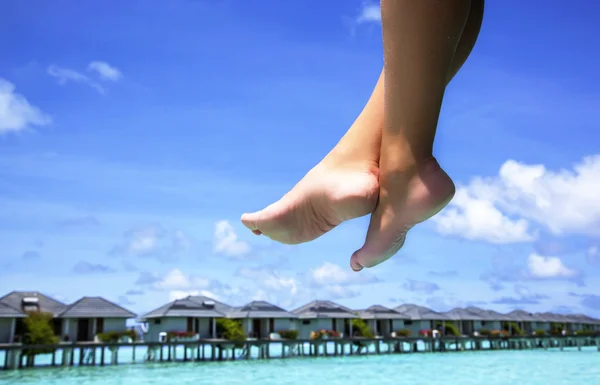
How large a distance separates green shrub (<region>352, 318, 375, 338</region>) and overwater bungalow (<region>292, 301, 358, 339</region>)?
852 mm

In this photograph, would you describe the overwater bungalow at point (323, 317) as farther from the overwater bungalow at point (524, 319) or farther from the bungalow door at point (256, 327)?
the overwater bungalow at point (524, 319)

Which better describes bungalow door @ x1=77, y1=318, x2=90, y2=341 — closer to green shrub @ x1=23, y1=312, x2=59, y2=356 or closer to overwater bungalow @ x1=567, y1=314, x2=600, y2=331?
green shrub @ x1=23, y1=312, x2=59, y2=356

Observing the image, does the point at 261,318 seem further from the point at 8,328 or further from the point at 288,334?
the point at 8,328

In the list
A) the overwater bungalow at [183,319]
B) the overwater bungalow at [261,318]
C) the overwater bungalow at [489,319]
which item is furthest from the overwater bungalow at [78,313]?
the overwater bungalow at [489,319]

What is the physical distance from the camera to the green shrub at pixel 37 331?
76.9ft

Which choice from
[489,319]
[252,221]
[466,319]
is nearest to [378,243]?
[252,221]

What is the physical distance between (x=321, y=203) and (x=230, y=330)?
2681 centimetres

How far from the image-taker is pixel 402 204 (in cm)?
150

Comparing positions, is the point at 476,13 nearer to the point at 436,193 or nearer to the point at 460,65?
the point at 460,65

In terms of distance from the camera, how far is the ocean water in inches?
788

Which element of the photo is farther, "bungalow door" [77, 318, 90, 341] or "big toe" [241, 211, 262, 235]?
"bungalow door" [77, 318, 90, 341]

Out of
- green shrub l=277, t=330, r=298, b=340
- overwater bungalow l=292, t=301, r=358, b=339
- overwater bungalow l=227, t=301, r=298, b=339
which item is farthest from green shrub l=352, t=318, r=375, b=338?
green shrub l=277, t=330, r=298, b=340

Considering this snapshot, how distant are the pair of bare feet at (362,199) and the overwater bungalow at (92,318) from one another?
24628mm

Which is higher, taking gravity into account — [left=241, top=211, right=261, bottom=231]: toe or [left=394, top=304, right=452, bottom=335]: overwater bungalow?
[left=394, top=304, right=452, bottom=335]: overwater bungalow
